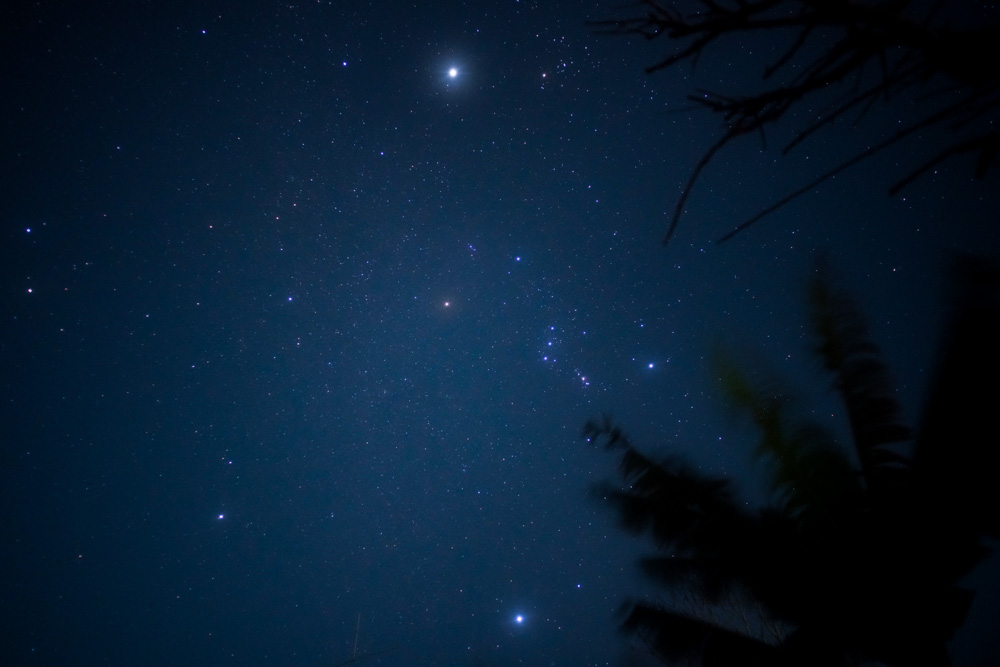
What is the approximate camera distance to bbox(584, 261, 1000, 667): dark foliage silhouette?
3.00m

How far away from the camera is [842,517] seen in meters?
4.07

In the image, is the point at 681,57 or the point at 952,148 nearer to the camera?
the point at 952,148

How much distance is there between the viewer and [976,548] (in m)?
3.28

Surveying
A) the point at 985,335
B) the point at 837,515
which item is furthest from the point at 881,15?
the point at 837,515

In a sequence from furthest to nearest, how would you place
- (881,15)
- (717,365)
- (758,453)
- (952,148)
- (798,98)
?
(717,365) < (758,453) < (798,98) < (881,15) < (952,148)

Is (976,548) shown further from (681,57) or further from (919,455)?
→ (681,57)

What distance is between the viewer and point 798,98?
0.96 metres

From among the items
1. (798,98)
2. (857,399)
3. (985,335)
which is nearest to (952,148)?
(798,98)

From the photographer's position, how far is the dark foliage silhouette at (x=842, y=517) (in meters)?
3.00

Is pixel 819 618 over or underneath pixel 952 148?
underneath

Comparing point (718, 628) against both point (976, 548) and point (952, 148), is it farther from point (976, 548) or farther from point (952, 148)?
point (952, 148)

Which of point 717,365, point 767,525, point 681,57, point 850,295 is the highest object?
point 717,365

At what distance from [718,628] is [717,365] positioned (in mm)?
2762

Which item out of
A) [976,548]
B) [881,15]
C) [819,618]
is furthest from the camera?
[819,618]
